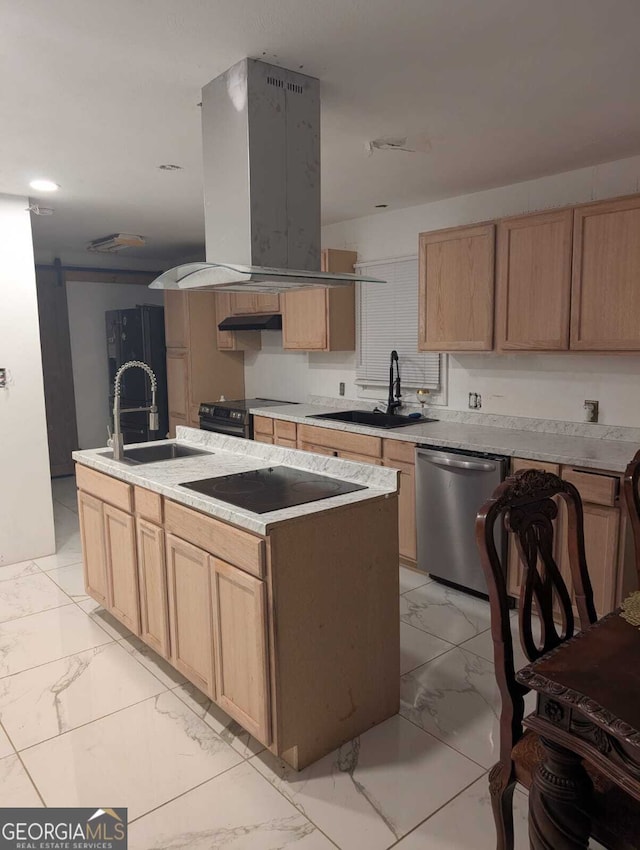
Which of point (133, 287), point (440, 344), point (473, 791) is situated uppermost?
point (133, 287)

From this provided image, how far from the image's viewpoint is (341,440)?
13.7 feet

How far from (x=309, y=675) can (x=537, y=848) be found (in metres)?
0.95

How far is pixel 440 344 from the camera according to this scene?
3.82m

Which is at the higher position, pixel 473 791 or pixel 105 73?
pixel 105 73

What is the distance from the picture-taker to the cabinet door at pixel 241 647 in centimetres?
203

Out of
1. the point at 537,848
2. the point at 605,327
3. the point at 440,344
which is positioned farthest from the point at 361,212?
the point at 537,848

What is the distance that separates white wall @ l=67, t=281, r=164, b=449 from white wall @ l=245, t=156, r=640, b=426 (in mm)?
3101

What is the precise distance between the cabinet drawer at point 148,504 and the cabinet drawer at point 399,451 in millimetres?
1700

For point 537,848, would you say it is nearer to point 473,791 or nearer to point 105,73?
point 473,791

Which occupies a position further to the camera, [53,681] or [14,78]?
[53,681]

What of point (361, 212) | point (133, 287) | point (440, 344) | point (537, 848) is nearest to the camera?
point (537, 848)

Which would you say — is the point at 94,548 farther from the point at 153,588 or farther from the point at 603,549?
the point at 603,549

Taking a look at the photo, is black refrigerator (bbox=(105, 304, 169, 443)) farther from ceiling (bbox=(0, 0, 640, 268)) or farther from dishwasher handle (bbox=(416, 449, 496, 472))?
dishwasher handle (bbox=(416, 449, 496, 472))

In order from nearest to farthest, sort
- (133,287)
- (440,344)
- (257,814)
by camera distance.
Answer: (257,814) → (440,344) → (133,287)
